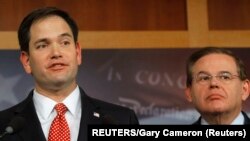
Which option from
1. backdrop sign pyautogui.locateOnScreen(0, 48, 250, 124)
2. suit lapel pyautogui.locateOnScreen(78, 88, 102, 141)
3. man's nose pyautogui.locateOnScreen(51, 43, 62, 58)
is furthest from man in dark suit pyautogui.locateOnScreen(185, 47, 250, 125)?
backdrop sign pyautogui.locateOnScreen(0, 48, 250, 124)

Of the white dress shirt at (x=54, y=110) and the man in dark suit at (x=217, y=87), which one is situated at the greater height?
the man in dark suit at (x=217, y=87)

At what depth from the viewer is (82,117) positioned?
1518 mm

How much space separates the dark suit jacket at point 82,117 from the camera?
144 cm

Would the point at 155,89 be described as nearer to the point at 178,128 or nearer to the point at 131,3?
the point at 131,3

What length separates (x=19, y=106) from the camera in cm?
156

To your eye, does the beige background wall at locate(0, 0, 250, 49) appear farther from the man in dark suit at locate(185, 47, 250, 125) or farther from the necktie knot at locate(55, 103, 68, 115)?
the necktie knot at locate(55, 103, 68, 115)

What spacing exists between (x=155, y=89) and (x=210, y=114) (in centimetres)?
130

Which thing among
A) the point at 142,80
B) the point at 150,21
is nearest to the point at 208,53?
the point at 142,80

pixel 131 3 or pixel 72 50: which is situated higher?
pixel 131 3

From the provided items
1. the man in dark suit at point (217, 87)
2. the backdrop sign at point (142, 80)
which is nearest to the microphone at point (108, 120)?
the man in dark suit at point (217, 87)

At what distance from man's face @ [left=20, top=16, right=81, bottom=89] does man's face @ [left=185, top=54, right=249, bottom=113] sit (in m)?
0.40

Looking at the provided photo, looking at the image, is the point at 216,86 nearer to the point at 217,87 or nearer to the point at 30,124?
the point at 217,87

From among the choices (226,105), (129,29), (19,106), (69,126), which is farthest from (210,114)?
(129,29)

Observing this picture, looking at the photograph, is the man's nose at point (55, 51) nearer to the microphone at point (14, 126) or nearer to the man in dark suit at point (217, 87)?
→ the microphone at point (14, 126)
